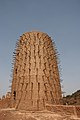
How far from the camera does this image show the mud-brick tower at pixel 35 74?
21797 mm

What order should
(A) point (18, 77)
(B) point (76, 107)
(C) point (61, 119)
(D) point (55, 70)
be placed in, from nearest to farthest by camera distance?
(C) point (61, 119), (B) point (76, 107), (A) point (18, 77), (D) point (55, 70)

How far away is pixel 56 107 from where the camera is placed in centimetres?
1881

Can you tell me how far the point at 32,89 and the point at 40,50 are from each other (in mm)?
5661

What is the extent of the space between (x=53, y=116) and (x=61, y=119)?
947mm

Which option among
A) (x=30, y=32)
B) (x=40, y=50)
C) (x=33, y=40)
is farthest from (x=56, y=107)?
(x=30, y=32)

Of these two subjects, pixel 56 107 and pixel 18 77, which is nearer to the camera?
pixel 56 107

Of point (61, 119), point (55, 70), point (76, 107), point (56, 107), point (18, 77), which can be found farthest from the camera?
point (55, 70)

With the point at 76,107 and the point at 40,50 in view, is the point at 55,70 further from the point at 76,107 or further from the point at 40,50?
the point at 76,107

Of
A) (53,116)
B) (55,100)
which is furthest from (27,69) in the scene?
(53,116)

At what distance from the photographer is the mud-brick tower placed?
21797 millimetres

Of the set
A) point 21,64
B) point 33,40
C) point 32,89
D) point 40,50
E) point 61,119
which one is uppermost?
point 33,40

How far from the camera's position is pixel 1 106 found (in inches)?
992

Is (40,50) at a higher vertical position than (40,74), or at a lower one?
higher

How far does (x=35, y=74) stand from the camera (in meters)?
22.7
